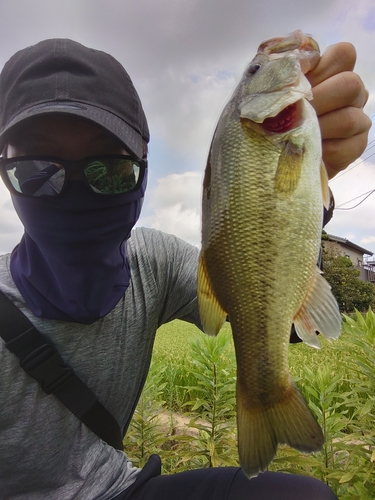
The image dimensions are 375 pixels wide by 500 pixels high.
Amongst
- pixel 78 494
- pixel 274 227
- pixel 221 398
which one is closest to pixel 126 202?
pixel 274 227

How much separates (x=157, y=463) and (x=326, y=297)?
1.54 meters

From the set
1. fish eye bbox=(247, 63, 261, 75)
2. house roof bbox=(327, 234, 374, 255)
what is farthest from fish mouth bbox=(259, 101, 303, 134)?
house roof bbox=(327, 234, 374, 255)

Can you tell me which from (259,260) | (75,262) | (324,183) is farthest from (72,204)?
(324,183)

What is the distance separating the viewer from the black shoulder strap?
1.79 m

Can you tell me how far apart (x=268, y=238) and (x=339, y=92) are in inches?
23.1

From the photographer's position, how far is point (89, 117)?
65.1 inches

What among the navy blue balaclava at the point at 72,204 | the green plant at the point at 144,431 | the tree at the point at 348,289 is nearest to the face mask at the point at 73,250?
the navy blue balaclava at the point at 72,204

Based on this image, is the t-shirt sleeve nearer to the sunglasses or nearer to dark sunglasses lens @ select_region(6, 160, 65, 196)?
the sunglasses

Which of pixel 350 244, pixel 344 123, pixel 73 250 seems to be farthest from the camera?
pixel 350 244

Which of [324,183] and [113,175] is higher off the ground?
[113,175]

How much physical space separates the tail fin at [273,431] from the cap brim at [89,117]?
A: 3.97 feet

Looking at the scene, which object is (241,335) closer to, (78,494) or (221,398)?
(78,494)

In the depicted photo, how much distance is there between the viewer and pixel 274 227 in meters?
1.35

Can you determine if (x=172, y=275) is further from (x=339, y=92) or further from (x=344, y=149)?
(x=339, y=92)
